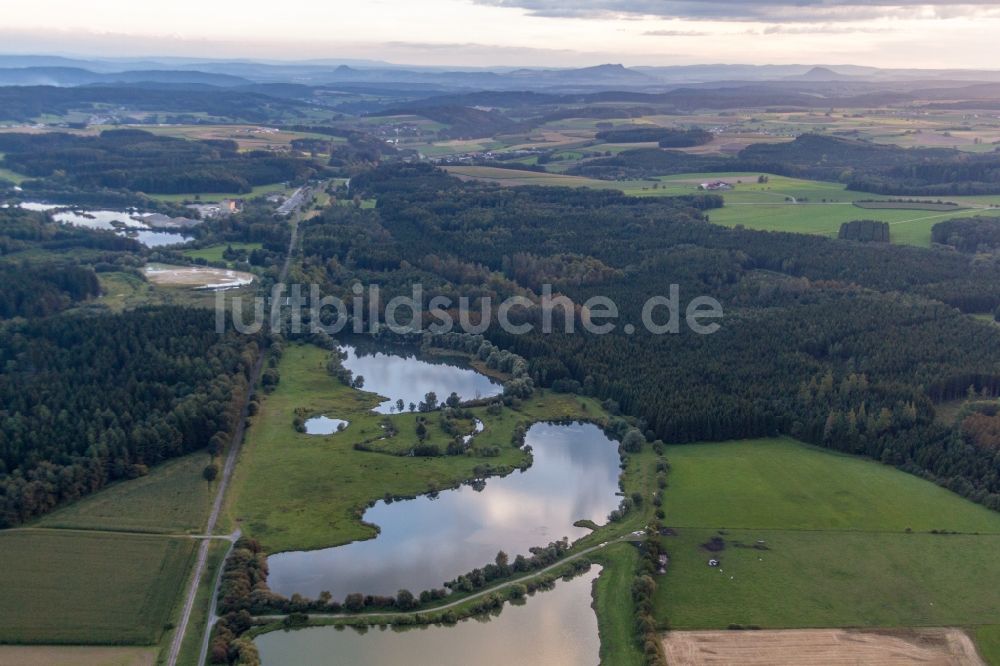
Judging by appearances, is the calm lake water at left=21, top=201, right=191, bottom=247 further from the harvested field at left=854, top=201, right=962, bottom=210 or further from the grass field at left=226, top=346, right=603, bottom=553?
the harvested field at left=854, top=201, right=962, bottom=210

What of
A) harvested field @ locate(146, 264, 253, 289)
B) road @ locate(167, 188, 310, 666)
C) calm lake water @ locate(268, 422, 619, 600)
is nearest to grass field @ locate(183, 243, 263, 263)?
harvested field @ locate(146, 264, 253, 289)

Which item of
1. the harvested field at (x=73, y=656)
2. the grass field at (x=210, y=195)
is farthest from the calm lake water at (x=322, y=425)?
the grass field at (x=210, y=195)

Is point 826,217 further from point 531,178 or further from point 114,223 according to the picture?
point 114,223

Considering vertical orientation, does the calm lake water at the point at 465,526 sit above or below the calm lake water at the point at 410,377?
below

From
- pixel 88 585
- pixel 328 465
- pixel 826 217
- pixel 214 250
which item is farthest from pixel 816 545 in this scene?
pixel 214 250

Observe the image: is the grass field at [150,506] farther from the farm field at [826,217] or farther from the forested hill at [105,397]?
the farm field at [826,217]
